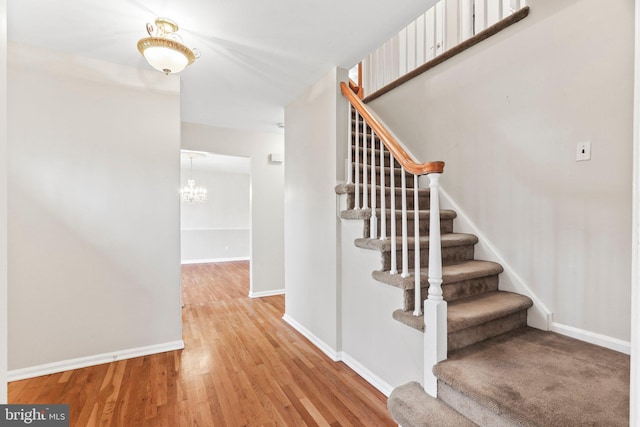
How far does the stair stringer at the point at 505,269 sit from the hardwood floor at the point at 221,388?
4.04ft

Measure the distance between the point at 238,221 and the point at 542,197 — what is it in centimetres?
743

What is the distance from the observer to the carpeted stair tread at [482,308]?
1689 mm

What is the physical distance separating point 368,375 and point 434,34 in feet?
10.8

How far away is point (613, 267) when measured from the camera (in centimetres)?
171

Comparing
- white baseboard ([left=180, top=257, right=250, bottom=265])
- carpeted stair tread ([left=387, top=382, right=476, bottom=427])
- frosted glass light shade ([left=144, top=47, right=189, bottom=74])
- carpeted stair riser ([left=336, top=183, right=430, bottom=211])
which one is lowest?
white baseboard ([left=180, top=257, right=250, bottom=265])

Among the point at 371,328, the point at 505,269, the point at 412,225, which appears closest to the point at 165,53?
the point at 412,225

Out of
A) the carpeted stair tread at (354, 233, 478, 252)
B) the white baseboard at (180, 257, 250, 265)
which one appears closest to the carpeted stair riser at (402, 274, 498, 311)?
the carpeted stair tread at (354, 233, 478, 252)

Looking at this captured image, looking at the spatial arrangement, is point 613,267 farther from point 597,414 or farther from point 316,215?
point 316,215

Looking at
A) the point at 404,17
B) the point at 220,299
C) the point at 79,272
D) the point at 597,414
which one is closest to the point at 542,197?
the point at 597,414

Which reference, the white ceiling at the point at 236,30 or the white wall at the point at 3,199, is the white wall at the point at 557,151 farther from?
the white wall at the point at 3,199

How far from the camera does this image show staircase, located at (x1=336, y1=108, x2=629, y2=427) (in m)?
1.23

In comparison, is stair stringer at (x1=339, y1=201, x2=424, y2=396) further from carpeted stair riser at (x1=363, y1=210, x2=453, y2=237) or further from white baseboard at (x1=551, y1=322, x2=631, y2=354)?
white baseboard at (x1=551, y1=322, x2=631, y2=354)

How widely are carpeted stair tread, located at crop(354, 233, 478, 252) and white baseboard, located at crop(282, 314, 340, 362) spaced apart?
1.01m

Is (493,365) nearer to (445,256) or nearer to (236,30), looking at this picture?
(445,256)
